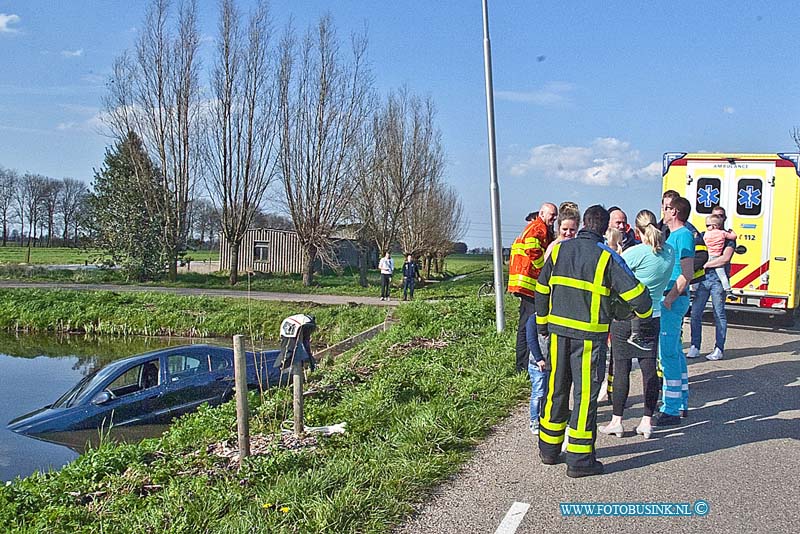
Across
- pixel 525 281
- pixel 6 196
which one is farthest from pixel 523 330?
pixel 6 196

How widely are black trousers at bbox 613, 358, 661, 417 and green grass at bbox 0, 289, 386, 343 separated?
48.8 feet

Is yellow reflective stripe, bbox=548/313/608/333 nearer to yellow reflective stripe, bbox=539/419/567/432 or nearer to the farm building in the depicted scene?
yellow reflective stripe, bbox=539/419/567/432

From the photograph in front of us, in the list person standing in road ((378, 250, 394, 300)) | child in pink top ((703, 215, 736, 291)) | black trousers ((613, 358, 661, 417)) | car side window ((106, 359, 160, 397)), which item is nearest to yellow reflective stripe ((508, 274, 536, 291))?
black trousers ((613, 358, 661, 417))

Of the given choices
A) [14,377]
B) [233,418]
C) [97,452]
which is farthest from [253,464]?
[14,377]

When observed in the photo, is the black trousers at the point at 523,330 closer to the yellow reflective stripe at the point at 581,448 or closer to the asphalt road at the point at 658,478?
the asphalt road at the point at 658,478

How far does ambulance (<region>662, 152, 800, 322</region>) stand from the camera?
13258 mm

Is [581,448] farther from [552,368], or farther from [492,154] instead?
[492,154]

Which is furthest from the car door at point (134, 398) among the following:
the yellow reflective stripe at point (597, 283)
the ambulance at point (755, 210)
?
the ambulance at point (755, 210)

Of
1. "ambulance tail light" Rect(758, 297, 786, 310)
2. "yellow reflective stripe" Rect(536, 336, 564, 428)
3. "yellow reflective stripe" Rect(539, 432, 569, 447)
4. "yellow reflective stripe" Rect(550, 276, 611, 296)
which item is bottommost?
"yellow reflective stripe" Rect(539, 432, 569, 447)

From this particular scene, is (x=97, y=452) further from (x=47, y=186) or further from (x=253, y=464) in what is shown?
(x=47, y=186)

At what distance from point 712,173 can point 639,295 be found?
938cm

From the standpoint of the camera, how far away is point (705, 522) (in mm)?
4676

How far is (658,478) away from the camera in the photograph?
5.45 meters

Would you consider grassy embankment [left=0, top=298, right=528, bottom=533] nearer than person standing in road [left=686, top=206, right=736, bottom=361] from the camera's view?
Yes
